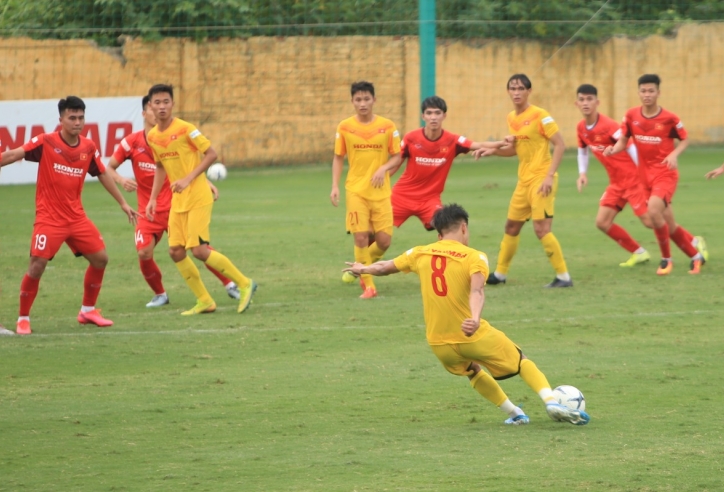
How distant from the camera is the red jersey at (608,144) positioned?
13.0m

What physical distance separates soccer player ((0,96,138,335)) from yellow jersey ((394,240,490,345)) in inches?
162

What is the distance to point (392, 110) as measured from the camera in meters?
27.5

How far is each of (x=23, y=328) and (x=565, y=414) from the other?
17.5ft

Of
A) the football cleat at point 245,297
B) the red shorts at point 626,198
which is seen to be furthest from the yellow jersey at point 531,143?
the football cleat at point 245,297

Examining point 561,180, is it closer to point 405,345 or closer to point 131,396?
point 405,345

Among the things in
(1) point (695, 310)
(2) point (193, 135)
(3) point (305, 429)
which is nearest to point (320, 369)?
(3) point (305, 429)

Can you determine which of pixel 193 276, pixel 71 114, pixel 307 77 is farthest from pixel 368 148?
pixel 307 77

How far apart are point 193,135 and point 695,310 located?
16.2ft

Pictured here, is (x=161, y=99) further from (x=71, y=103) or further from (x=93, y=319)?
(x=93, y=319)

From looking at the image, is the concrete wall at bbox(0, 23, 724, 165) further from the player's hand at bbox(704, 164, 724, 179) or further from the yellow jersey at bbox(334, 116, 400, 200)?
the player's hand at bbox(704, 164, 724, 179)

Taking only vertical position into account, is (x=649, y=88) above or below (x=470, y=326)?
above

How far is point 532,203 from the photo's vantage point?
38.6ft

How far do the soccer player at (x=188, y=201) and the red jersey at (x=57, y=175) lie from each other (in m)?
0.88

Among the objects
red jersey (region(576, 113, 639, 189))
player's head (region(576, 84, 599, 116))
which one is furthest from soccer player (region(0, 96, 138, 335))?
red jersey (region(576, 113, 639, 189))
